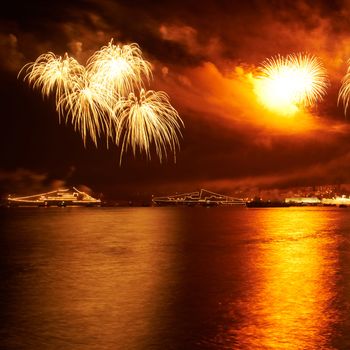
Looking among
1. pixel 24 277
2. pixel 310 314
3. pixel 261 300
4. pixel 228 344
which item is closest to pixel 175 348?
pixel 228 344

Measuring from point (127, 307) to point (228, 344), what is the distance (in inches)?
232

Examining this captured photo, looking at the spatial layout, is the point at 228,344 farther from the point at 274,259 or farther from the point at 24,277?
the point at 274,259

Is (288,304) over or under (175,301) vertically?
over

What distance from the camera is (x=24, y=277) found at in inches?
1094

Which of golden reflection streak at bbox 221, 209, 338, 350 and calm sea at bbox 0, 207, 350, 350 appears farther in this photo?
calm sea at bbox 0, 207, 350, 350

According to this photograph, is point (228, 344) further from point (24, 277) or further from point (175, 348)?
point (24, 277)

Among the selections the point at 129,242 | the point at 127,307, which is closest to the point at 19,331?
Result: the point at 127,307

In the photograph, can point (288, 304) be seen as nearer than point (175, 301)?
Yes

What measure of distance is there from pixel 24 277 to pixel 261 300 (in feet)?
40.5

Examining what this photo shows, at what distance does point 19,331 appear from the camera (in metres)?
16.2

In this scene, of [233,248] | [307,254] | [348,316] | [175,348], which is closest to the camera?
[175,348]

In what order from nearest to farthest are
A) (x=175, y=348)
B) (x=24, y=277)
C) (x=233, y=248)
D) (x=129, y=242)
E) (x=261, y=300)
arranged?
(x=175, y=348) → (x=261, y=300) → (x=24, y=277) → (x=233, y=248) → (x=129, y=242)

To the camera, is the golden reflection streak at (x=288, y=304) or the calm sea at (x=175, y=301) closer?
the golden reflection streak at (x=288, y=304)

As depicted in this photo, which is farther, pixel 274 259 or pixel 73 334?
pixel 274 259
